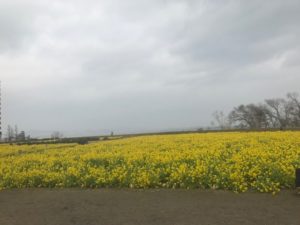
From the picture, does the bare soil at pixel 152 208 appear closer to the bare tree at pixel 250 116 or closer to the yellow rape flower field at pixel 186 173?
the yellow rape flower field at pixel 186 173

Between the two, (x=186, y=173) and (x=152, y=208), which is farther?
(x=186, y=173)

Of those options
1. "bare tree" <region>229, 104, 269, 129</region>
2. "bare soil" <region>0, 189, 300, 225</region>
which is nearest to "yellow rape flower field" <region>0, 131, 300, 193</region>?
"bare soil" <region>0, 189, 300, 225</region>

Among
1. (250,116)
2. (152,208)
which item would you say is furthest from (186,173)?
(250,116)

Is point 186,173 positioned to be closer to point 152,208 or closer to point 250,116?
point 152,208

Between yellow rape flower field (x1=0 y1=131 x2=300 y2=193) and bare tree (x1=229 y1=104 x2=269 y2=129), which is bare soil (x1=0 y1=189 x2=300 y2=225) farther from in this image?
bare tree (x1=229 y1=104 x2=269 y2=129)

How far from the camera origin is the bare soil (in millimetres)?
7000

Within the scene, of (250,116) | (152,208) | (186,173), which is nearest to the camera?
(152,208)

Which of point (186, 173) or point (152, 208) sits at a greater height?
point (186, 173)

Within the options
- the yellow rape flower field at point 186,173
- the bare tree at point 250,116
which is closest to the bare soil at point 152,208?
the yellow rape flower field at point 186,173

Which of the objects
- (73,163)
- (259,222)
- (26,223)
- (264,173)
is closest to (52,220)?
(26,223)

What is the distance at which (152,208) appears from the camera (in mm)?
7891

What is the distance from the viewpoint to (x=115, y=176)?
10.9 meters

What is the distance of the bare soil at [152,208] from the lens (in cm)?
700

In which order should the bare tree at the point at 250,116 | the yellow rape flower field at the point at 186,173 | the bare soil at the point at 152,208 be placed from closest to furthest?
the bare soil at the point at 152,208
the yellow rape flower field at the point at 186,173
the bare tree at the point at 250,116
